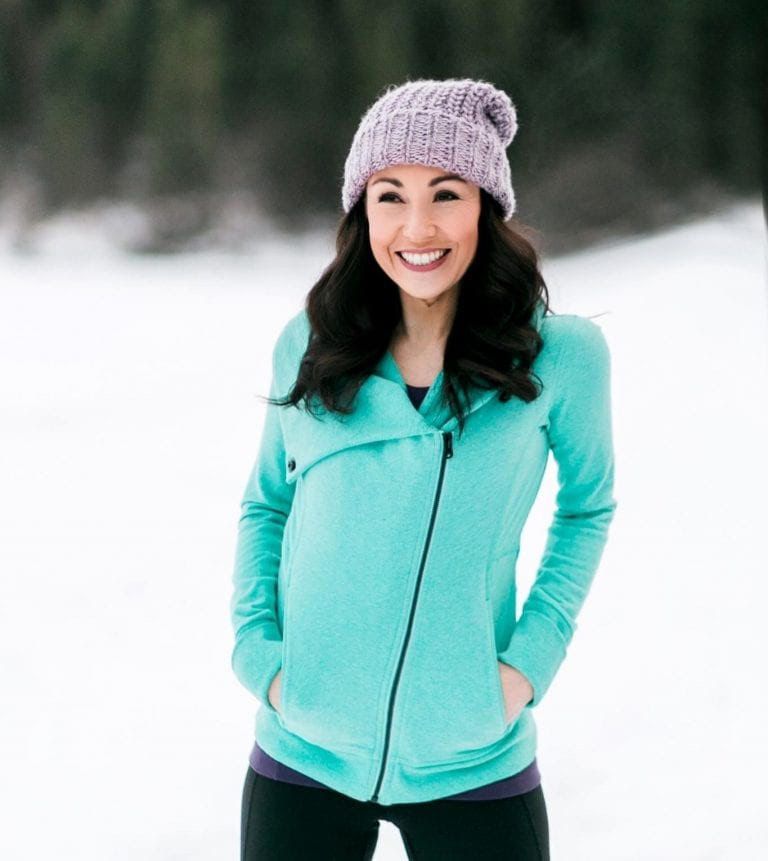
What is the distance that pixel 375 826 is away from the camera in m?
1.04

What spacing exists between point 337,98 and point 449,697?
1998 millimetres

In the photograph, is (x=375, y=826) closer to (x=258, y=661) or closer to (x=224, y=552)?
(x=258, y=661)

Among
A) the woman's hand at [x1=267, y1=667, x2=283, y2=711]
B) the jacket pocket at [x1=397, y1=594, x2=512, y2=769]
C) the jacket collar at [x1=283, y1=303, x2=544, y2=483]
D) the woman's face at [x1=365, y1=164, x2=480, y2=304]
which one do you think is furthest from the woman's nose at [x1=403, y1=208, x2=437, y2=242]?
the woman's hand at [x1=267, y1=667, x2=283, y2=711]

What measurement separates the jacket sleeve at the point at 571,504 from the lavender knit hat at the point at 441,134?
18 cm

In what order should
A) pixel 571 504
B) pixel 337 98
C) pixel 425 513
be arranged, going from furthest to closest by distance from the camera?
pixel 337 98
pixel 571 504
pixel 425 513

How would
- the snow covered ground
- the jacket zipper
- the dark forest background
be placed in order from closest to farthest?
1. the jacket zipper
2. the snow covered ground
3. the dark forest background

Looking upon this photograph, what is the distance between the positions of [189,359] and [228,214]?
1.61 feet

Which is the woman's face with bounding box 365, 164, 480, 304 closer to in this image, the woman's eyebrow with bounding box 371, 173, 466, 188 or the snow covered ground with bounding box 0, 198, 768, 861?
the woman's eyebrow with bounding box 371, 173, 466, 188

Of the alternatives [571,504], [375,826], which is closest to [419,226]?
[571,504]

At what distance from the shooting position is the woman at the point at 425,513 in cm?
96

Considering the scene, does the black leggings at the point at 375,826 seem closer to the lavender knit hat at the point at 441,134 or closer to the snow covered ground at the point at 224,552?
the lavender knit hat at the point at 441,134

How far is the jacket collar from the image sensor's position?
0.97 meters

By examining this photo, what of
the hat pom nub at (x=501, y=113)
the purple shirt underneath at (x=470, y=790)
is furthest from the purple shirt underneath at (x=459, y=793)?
the hat pom nub at (x=501, y=113)

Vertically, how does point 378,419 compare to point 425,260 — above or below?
below
